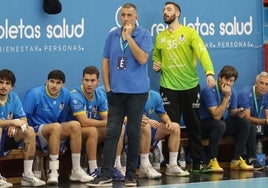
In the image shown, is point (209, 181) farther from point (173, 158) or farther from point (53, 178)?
point (53, 178)

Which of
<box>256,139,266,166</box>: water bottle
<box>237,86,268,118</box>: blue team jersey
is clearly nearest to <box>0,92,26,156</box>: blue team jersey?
<box>237,86,268,118</box>: blue team jersey

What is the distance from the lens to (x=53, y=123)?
28.3 feet

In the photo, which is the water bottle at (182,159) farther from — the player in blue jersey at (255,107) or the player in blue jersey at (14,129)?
the player in blue jersey at (14,129)

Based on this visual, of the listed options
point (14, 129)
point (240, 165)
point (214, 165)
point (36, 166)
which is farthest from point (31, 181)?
point (240, 165)

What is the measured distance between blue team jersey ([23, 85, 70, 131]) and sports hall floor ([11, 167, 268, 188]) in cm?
70

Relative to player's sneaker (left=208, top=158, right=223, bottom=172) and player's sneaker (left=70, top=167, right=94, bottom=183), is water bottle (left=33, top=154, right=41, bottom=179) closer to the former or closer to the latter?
player's sneaker (left=70, top=167, right=94, bottom=183)

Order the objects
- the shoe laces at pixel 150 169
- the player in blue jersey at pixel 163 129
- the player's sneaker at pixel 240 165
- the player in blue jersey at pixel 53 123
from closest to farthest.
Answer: the player in blue jersey at pixel 53 123 < the shoe laces at pixel 150 169 < the player in blue jersey at pixel 163 129 < the player's sneaker at pixel 240 165

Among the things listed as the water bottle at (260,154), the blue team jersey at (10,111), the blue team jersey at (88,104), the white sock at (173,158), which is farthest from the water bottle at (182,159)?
the blue team jersey at (10,111)

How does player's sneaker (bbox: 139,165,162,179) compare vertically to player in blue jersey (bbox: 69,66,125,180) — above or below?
below

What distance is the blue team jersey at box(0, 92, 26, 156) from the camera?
847 cm

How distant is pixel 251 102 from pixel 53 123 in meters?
2.93

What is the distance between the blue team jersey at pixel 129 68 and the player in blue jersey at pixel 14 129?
3.26ft

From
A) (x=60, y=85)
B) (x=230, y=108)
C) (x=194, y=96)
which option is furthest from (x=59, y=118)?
(x=230, y=108)

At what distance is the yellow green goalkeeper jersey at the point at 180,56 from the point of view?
31.8ft
